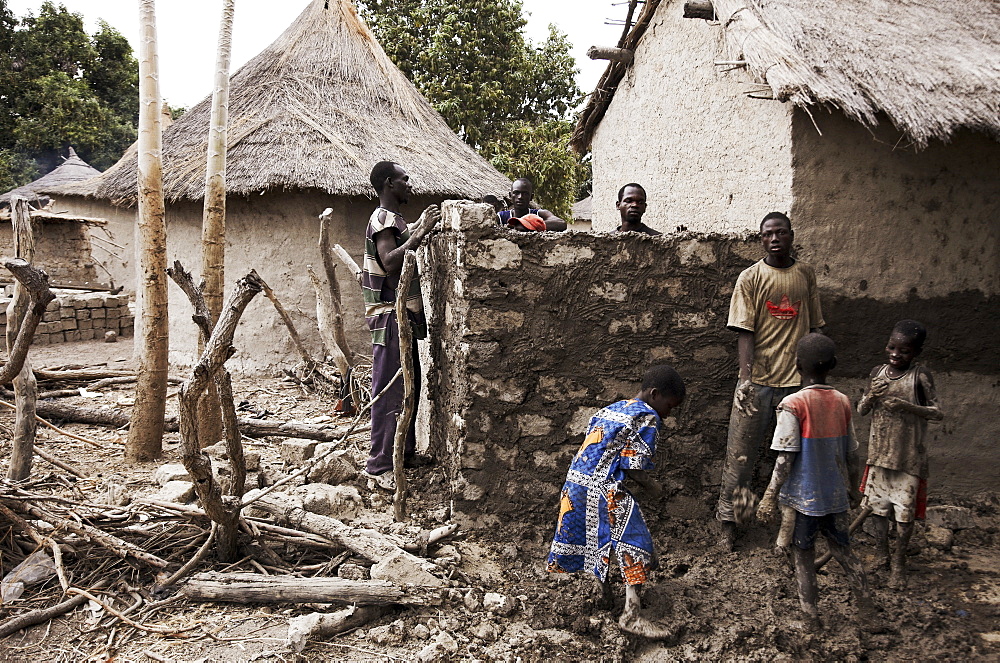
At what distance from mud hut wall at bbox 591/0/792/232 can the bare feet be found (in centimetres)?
209

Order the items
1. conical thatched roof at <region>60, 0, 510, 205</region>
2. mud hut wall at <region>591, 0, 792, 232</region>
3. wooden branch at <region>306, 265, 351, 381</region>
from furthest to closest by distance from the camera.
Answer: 1. conical thatched roof at <region>60, 0, 510, 205</region>
2. wooden branch at <region>306, 265, 351, 381</region>
3. mud hut wall at <region>591, 0, 792, 232</region>

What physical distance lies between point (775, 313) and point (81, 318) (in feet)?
29.6

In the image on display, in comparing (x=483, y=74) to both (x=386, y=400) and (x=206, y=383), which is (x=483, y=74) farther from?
(x=206, y=383)

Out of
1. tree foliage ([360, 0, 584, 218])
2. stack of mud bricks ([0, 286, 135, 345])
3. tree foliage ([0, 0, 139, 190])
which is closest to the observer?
stack of mud bricks ([0, 286, 135, 345])

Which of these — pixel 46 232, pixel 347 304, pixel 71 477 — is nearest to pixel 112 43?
pixel 46 232

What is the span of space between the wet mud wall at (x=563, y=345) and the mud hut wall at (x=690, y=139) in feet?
2.05

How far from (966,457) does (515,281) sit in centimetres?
263

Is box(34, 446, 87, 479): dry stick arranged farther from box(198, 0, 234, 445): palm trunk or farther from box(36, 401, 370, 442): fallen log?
box(36, 401, 370, 442): fallen log

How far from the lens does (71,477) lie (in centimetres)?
424

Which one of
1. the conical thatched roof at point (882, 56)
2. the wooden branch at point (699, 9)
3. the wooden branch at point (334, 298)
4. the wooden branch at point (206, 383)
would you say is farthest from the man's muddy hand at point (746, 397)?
the wooden branch at point (334, 298)

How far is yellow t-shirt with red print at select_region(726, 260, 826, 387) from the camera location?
327 cm

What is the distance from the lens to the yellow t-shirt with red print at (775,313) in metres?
3.27

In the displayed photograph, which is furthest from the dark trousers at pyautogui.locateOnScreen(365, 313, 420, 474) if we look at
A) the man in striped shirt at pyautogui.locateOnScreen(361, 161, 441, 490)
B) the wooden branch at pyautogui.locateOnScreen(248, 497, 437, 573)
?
the wooden branch at pyautogui.locateOnScreen(248, 497, 437, 573)

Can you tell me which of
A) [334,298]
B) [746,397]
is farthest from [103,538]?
[334,298]
